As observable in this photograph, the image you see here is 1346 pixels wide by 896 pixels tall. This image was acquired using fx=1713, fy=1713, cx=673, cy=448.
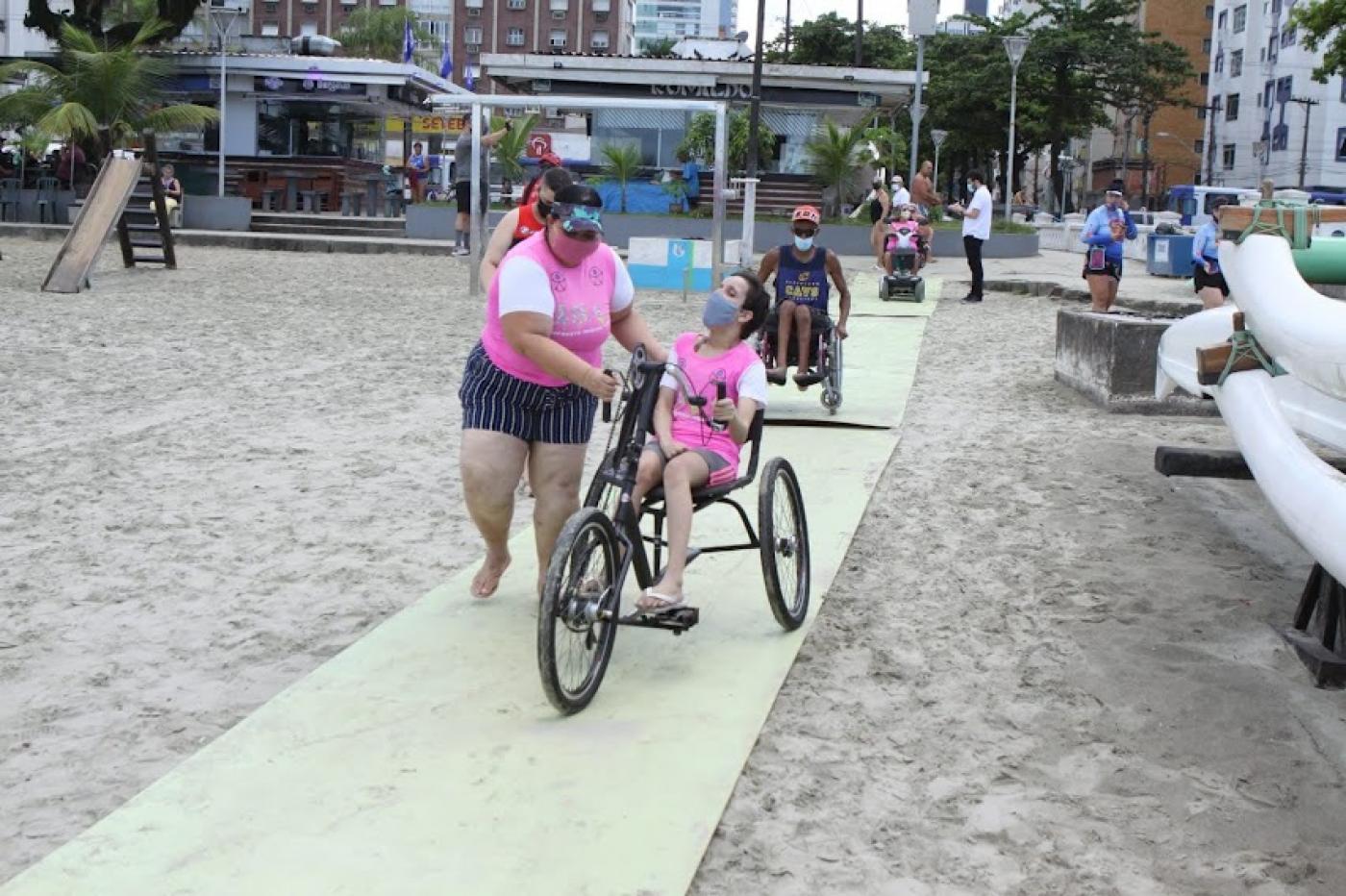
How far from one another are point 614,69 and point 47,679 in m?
36.9

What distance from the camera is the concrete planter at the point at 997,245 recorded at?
32562mm

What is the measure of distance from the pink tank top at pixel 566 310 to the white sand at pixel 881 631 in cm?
111

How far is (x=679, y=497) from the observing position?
17.5 feet

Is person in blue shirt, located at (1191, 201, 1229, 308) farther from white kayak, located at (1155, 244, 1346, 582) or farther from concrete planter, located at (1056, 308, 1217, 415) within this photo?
white kayak, located at (1155, 244, 1346, 582)

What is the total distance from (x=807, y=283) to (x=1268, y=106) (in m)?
75.3

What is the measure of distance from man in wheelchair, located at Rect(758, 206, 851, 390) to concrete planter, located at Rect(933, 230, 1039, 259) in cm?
2160

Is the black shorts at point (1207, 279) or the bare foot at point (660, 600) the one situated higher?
the black shorts at point (1207, 279)

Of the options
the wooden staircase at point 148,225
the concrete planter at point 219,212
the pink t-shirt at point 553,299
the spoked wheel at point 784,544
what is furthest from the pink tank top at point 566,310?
the concrete planter at point 219,212

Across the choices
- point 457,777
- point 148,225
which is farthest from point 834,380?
point 148,225

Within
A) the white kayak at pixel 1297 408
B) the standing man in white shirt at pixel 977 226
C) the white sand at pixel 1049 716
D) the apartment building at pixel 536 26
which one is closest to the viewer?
the white sand at pixel 1049 716

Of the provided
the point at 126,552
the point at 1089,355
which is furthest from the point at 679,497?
the point at 1089,355

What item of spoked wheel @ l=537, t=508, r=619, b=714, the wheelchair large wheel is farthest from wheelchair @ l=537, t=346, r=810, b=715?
the wheelchair large wheel

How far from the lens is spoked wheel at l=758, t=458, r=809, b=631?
5.54 meters

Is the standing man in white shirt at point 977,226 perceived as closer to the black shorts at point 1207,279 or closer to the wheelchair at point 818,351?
the black shorts at point 1207,279
